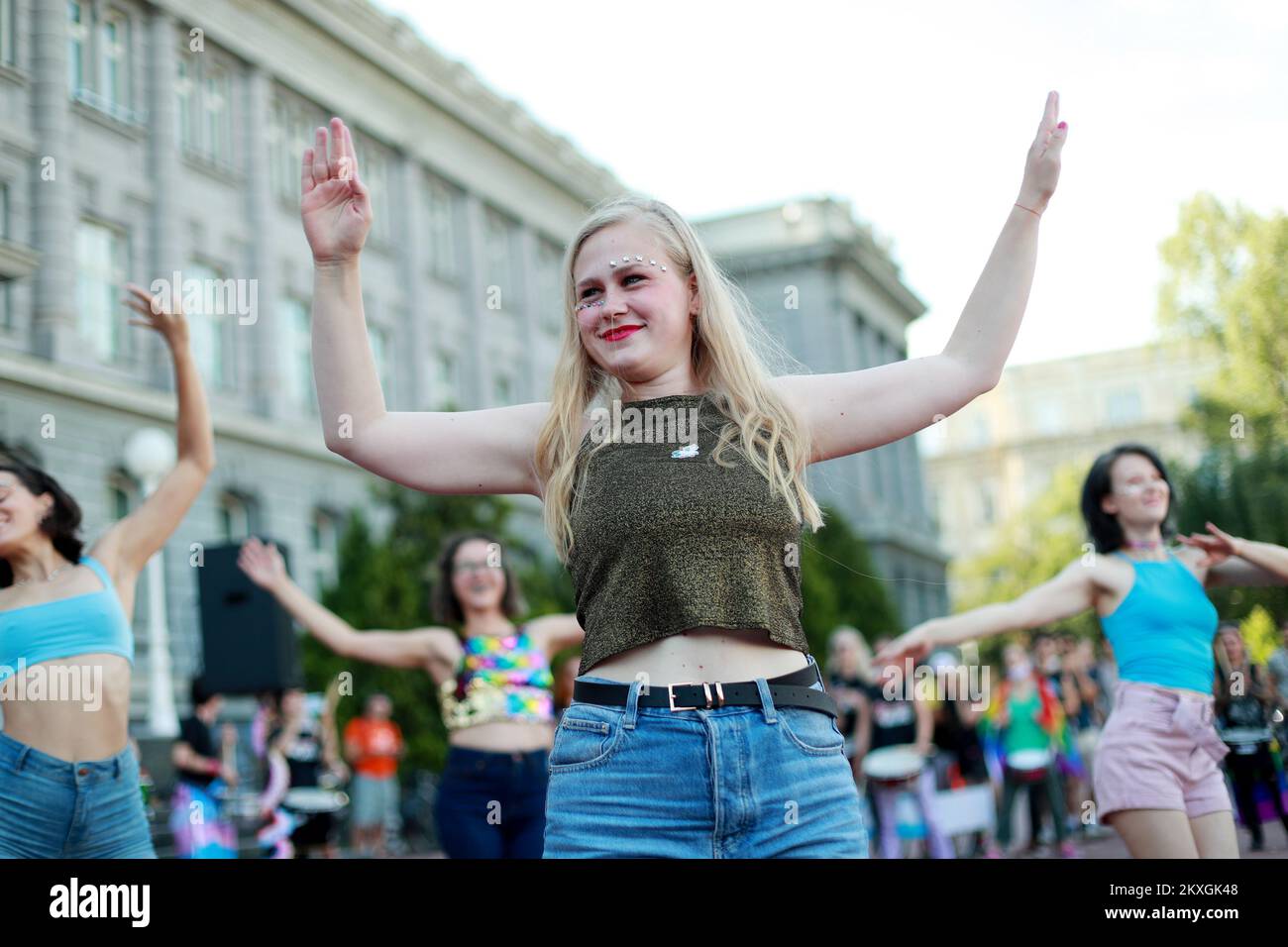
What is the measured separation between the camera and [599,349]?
2.63 meters

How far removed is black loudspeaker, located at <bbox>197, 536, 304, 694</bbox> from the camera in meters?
8.92

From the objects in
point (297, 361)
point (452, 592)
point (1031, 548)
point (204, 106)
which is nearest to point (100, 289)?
point (204, 106)

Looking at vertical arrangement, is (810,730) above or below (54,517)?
below

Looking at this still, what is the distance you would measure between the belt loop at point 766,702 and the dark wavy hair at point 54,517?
7.62 ft

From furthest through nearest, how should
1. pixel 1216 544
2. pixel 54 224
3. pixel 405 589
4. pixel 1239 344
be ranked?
pixel 54 224, pixel 405 589, pixel 1239 344, pixel 1216 544

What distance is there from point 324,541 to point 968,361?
24.6 meters

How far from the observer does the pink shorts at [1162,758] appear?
404 cm

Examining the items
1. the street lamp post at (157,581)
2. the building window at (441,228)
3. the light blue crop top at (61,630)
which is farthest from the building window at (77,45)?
the light blue crop top at (61,630)

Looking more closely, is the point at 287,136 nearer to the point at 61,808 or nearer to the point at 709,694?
the point at 61,808

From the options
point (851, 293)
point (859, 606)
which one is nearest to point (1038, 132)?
point (859, 606)

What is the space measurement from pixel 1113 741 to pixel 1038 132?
218 centimetres

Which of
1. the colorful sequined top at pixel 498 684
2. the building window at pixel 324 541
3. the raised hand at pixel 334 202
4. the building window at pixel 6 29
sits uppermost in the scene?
the building window at pixel 6 29

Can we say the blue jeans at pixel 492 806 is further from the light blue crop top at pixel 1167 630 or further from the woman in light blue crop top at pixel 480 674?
the light blue crop top at pixel 1167 630

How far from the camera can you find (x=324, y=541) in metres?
26.4
